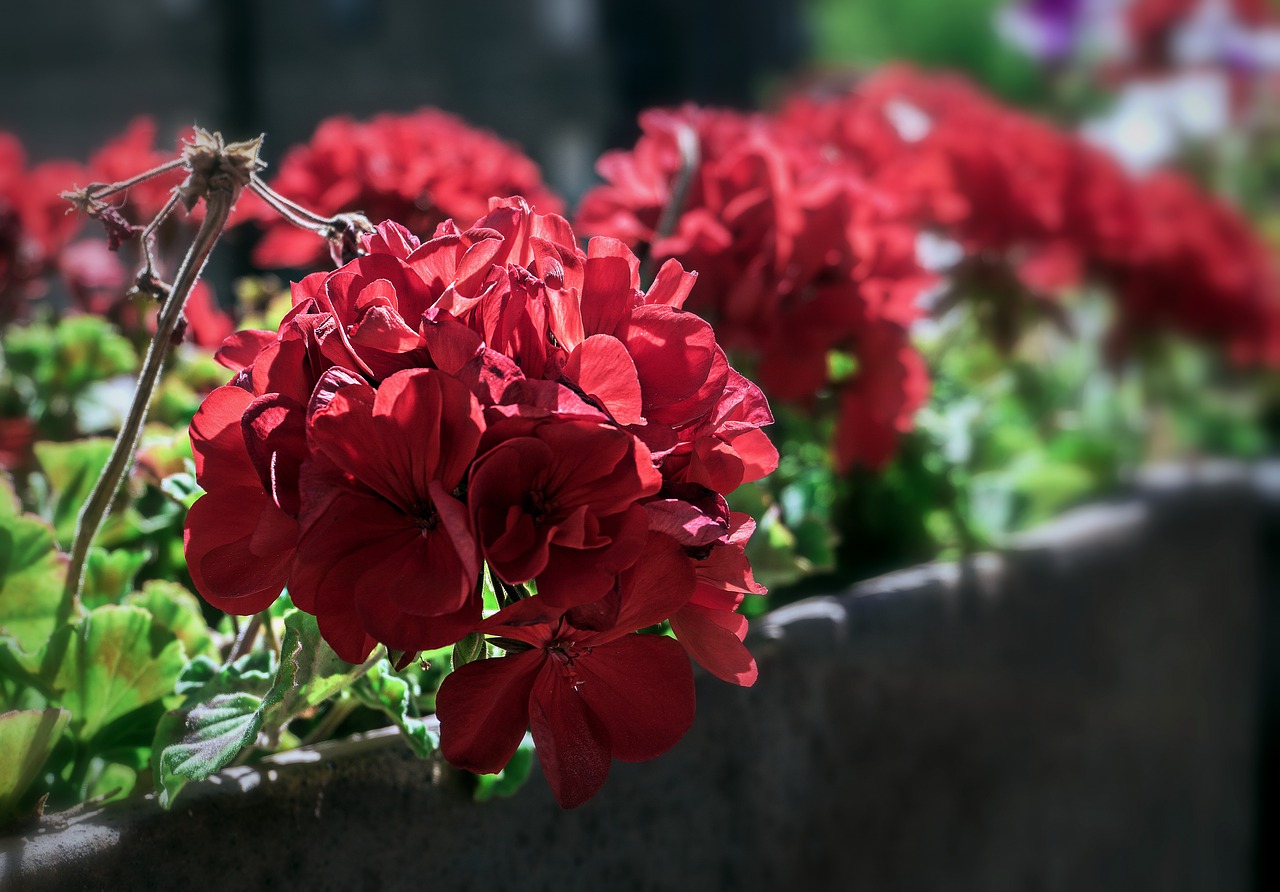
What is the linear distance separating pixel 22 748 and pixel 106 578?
6.1 inches

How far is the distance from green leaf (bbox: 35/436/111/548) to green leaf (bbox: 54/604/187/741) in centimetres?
17

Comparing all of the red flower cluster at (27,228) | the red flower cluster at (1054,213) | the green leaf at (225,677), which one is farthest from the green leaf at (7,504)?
the red flower cluster at (1054,213)

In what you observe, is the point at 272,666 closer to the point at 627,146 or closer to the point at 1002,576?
the point at 1002,576

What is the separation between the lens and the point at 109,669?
48 cm

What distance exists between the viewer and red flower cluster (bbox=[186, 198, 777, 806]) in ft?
1.08

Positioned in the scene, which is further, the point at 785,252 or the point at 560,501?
the point at 785,252

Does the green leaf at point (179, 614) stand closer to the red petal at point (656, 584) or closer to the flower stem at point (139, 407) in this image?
the flower stem at point (139, 407)

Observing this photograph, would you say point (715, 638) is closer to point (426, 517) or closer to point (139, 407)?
point (426, 517)

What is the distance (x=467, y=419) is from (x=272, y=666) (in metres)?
0.22

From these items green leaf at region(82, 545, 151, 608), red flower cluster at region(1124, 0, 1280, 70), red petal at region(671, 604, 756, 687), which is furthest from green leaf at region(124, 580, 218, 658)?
red flower cluster at region(1124, 0, 1280, 70)

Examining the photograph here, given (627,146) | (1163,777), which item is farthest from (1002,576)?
(627,146)

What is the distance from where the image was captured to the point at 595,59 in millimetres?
3725

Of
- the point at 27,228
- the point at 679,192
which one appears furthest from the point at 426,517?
the point at 27,228

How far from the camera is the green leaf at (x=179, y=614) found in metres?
0.54
